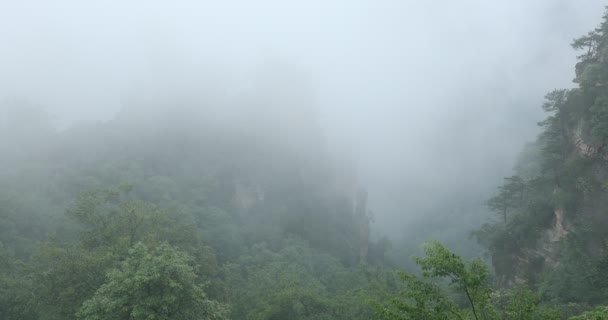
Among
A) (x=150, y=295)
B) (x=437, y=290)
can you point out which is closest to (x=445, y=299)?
(x=437, y=290)

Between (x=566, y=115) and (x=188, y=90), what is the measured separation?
107287mm

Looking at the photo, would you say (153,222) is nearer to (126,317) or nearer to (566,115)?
(126,317)

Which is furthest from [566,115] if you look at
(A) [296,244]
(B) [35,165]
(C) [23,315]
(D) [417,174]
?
(D) [417,174]

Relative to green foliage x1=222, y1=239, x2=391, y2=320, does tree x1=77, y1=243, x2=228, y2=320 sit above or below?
below

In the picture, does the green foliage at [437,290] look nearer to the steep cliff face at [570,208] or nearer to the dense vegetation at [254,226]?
the dense vegetation at [254,226]

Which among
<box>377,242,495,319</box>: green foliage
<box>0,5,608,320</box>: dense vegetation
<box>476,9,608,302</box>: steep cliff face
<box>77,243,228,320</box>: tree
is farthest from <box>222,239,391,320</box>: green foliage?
<box>476,9,608,302</box>: steep cliff face

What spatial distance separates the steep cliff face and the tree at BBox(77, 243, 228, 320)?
2292 cm

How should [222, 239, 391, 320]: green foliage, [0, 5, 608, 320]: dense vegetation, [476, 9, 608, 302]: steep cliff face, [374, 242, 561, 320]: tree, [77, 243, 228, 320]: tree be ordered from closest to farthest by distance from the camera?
[374, 242, 561, 320]: tree → [77, 243, 228, 320]: tree → [0, 5, 608, 320]: dense vegetation → [476, 9, 608, 302]: steep cliff face → [222, 239, 391, 320]: green foliage

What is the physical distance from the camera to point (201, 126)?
359ft

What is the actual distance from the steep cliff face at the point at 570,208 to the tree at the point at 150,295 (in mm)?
22918

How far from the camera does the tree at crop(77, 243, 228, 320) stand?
18.6m

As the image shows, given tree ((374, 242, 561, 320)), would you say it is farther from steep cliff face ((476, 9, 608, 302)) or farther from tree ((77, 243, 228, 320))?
steep cliff face ((476, 9, 608, 302))

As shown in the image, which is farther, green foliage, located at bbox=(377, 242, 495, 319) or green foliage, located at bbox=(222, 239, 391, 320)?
green foliage, located at bbox=(222, 239, 391, 320)

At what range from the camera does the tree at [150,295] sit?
18.6m
